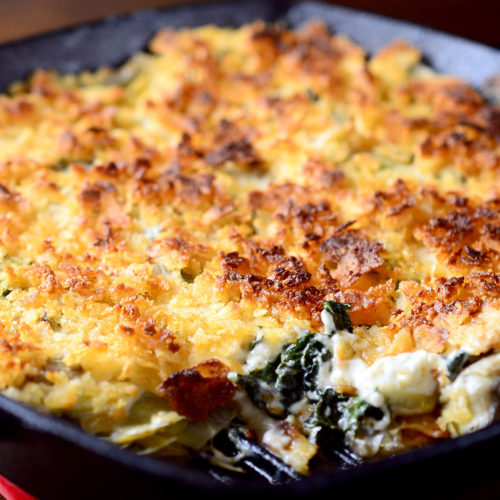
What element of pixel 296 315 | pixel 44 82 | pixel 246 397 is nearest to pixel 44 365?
pixel 246 397

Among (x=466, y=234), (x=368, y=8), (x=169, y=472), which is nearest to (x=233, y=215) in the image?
(x=466, y=234)

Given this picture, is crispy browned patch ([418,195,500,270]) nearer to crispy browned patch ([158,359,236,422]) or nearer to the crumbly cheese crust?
the crumbly cheese crust

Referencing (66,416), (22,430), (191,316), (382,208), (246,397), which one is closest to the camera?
(22,430)

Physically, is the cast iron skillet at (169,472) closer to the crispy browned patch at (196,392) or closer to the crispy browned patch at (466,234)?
the crispy browned patch at (196,392)

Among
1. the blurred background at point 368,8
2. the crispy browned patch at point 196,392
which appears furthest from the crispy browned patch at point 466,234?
the blurred background at point 368,8

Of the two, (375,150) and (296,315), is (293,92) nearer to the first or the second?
(375,150)

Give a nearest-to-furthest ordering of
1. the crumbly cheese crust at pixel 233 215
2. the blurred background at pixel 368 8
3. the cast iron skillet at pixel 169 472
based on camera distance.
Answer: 1. the cast iron skillet at pixel 169 472
2. the crumbly cheese crust at pixel 233 215
3. the blurred background at pixel 368 8
